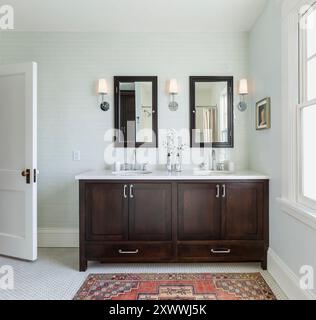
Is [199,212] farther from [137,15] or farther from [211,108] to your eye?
[137,15]

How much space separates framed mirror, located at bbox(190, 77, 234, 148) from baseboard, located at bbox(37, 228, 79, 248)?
1.87m

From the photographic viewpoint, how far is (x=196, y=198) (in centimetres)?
264

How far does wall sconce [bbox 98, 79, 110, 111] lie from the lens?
10.4 ft

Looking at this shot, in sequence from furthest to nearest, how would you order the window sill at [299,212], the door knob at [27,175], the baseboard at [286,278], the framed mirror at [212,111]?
1. the framed mirror at [212,111]
2. the door knob at [27,175]
3. the baseboard at [286,278]
4. the window sill at [299,212]

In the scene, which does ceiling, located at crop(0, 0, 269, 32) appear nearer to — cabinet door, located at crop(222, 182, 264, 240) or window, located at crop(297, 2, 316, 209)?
window, located at crop(297, 2, 316, 209)

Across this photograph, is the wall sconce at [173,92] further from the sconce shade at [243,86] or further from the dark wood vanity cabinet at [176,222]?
the dark wood vanity cabinet at [176,222]

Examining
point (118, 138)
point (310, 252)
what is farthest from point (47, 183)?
point (310, 252)

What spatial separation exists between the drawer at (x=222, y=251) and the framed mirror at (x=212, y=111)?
1.19 meters

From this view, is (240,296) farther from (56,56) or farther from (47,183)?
(56,56)

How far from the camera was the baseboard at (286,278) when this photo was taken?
1.94 metres

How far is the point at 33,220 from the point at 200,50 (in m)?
2.72

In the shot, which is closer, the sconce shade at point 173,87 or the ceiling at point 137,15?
the ceiling at point 137,15

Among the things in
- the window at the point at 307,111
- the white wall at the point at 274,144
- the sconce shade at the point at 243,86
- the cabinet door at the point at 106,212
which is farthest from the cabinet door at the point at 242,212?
the sconce shade at the point at 243,86

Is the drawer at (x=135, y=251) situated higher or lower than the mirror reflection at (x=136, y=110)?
lower
